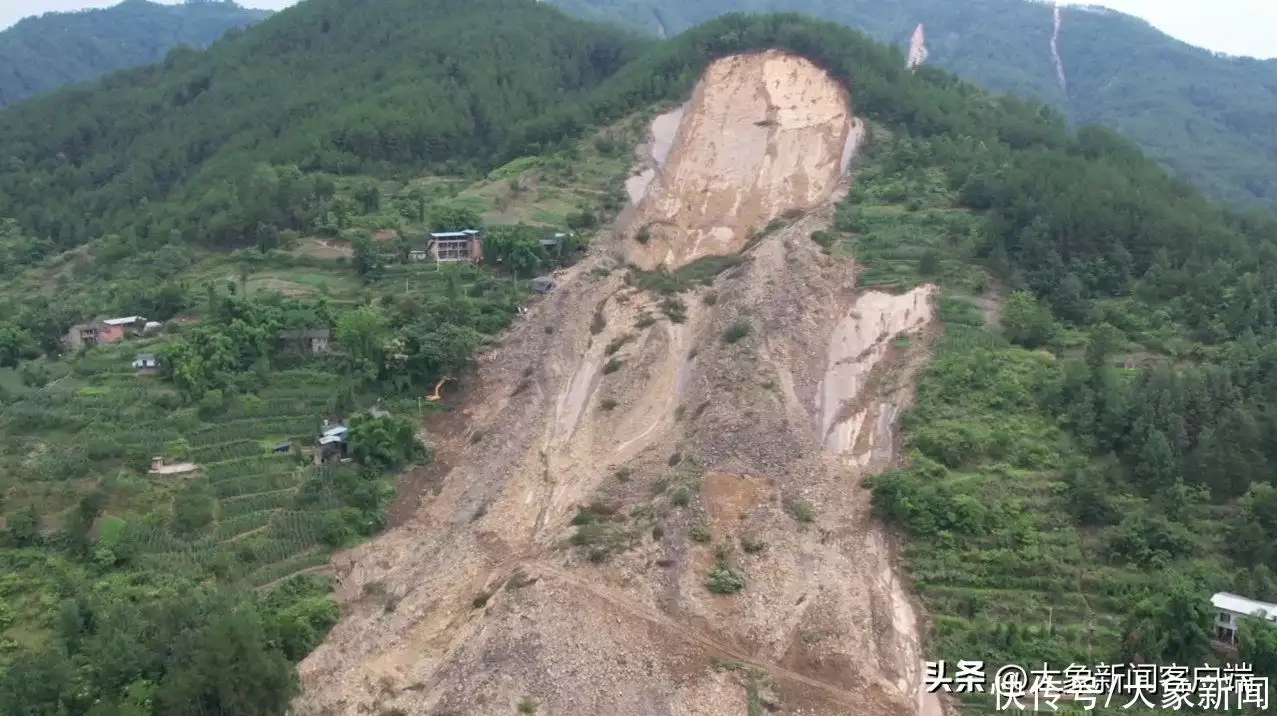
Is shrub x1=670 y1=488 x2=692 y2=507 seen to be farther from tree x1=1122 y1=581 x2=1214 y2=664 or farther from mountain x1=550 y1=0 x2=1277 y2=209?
mountain x1=550 y1=0 x2=1277 y2=209

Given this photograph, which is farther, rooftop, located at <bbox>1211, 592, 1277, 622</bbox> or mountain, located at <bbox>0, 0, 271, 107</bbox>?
mountain, located at <bbox>0, 0, 271, 107</bbox>

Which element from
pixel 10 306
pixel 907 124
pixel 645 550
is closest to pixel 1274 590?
pixel 645 550

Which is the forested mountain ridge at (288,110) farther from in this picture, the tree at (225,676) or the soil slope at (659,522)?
the tree at (225,676)

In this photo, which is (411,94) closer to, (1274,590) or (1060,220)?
(1060,220)

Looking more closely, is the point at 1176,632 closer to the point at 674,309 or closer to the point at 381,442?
the point at 674,309

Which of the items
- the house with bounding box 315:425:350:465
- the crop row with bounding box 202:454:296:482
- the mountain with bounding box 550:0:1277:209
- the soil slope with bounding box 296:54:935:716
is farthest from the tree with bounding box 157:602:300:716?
the mountain with bounding box 550:0:1277:209

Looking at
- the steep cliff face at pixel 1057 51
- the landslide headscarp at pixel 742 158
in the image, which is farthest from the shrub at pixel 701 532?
the steep cliff face at pixel 1057 51
